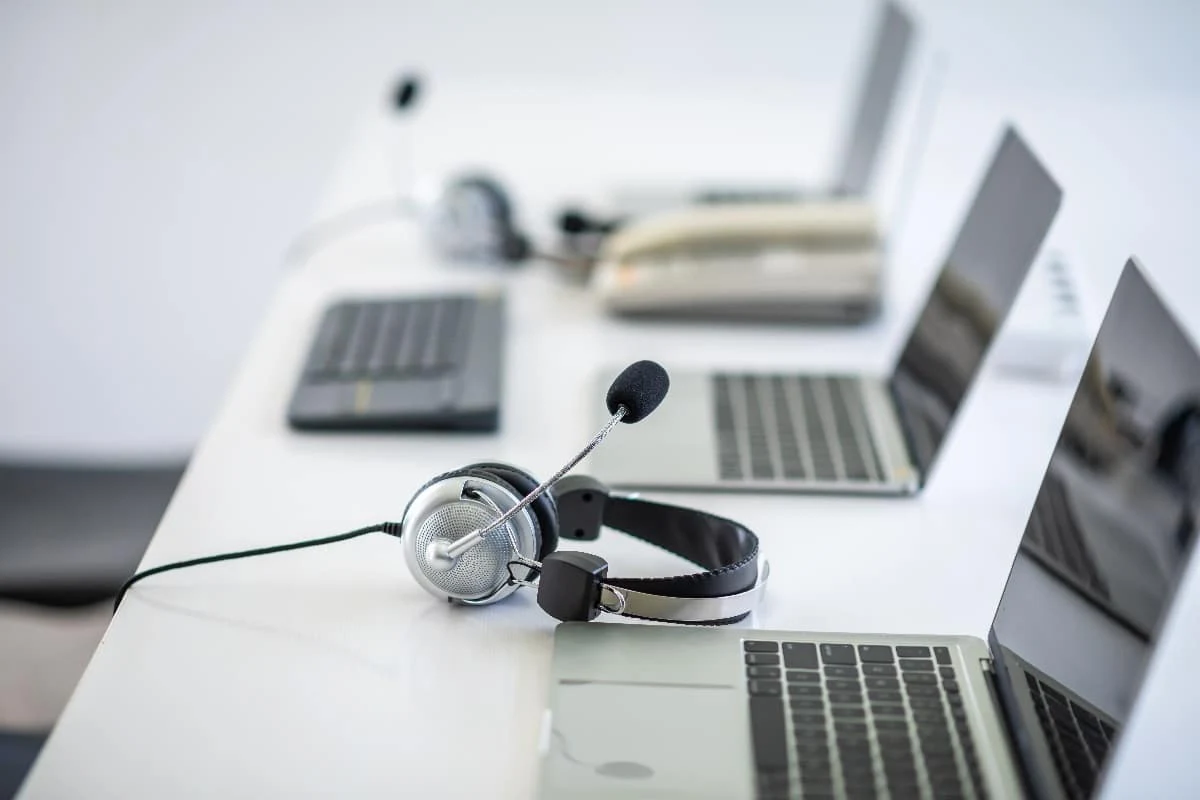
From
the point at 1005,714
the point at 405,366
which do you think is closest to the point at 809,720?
the point at 1005,714

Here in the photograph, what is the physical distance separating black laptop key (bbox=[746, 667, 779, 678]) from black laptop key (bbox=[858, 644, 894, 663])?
0.20ft

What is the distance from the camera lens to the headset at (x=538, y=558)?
814 millimetres

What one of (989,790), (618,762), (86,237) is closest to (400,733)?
(618,762)

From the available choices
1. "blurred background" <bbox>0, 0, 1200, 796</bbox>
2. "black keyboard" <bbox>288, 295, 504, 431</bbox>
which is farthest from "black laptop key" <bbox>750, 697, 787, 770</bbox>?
"blurred background" <bbox>0, 0, 1200, 796</bbox>

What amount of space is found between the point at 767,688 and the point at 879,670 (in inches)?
3.1

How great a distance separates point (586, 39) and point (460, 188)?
1.01 metres

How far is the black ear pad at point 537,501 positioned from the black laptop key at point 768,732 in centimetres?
19

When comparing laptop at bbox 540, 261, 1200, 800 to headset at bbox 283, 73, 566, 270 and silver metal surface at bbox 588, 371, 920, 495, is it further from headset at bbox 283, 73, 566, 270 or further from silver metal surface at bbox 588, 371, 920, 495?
headset at bbox 283, 73, 566, 270

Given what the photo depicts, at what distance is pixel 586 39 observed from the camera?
2.36 meters

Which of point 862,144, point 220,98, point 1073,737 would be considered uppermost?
point 220,98

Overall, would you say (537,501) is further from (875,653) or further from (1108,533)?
(1108,533)

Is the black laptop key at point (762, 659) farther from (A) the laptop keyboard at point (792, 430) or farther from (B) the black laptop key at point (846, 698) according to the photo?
(A) the laptop keyboard at point (792, 430)

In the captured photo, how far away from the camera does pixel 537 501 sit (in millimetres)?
843

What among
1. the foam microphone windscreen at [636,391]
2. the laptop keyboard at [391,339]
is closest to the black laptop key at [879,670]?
the foam microphone windscreen at [636,391]
